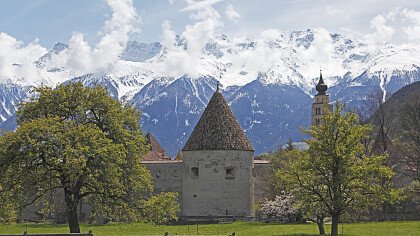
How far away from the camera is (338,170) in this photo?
31359 millimetres

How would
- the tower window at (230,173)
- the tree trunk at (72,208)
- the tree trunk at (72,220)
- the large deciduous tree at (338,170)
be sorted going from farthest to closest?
1. the tower window at (230,173)
2. the tree trunk at (72,220)
3. the tree trunk at (72,208)
4. the large deciduous tree at (338,170)

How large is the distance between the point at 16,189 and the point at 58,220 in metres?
29.4

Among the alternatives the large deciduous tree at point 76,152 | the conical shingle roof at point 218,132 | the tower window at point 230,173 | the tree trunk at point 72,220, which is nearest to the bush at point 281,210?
the tower window at point 230,173

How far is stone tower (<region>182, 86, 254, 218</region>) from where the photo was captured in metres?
54.0

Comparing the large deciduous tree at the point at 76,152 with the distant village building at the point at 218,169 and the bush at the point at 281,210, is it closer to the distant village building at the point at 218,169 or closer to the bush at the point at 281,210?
the bush at the point at 281,210

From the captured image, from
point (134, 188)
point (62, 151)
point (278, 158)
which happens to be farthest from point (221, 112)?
point (62, 151)

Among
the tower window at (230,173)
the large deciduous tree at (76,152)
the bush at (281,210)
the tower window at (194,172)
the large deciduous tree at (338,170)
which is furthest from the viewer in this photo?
the tower window at (194,172)

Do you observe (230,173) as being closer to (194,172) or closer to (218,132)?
(194,172)

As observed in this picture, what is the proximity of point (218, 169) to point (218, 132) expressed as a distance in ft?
9.72

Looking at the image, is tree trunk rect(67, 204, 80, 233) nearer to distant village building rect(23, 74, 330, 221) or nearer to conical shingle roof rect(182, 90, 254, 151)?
distant village building rect(23, 74, 330, 221)

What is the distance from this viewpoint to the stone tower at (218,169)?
54000 millimetres

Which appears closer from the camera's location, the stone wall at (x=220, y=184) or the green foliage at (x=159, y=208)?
the green foliage at (x=159, y=208)

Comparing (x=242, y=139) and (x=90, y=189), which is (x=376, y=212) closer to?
(x=242, y=139)

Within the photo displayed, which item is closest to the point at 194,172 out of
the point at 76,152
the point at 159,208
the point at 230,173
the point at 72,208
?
the point at 230,173
